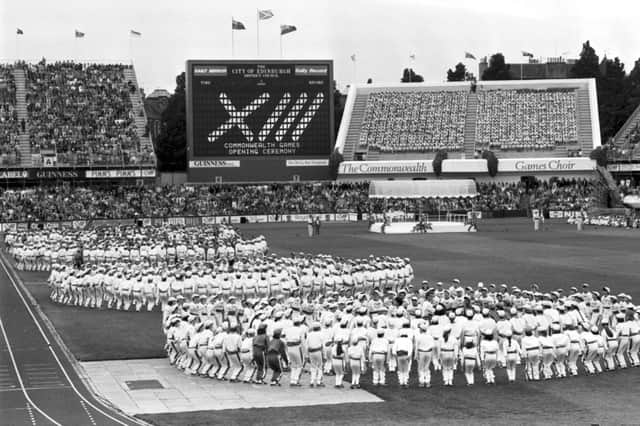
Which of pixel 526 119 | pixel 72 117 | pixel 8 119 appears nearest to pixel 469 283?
pixel 72 117

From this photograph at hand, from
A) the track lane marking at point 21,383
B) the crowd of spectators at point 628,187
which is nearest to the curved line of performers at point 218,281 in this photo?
the track lane marking at point 21,383

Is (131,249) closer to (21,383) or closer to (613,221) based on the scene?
(21,383)

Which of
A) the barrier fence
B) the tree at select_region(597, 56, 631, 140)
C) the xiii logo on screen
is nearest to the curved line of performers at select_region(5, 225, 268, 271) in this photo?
the barrier fence

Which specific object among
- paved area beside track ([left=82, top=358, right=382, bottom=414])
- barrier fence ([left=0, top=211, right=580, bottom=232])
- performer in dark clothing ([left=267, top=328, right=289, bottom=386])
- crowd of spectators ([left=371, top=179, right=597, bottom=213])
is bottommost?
paved area beside track ([left=82, top=358, right=382, bottom=414])

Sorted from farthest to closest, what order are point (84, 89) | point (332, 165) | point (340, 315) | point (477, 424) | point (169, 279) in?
point (84, 89)
point (332, 165)
point (169, 279)
point (340, 315)
point (477, 424)

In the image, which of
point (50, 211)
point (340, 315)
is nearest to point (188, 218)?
point (50, 211)

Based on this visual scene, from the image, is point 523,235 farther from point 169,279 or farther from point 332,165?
point 169,279

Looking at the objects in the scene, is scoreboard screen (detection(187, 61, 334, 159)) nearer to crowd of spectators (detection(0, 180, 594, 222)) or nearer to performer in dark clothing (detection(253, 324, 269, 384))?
crowd of spectators (detection(0, 180, 594, 222))
